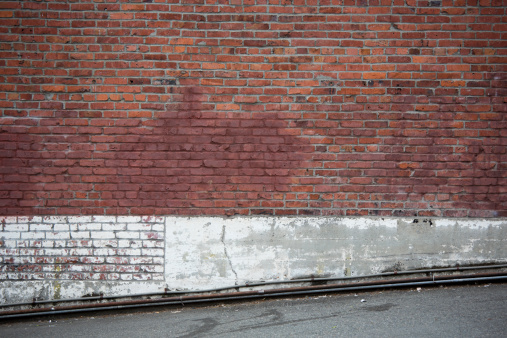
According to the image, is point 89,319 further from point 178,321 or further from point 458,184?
point 458,184

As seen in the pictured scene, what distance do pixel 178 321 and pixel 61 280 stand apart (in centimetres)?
143

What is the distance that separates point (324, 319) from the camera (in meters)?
4.12

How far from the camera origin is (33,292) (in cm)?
477

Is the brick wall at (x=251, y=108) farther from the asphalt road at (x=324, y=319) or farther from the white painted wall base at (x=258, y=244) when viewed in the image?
the asphalt road at (x=324, y=319)

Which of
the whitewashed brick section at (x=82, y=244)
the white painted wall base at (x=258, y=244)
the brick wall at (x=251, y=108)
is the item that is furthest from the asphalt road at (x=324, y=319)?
the brick wall at (x=251, y=108)

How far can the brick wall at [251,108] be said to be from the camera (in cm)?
467

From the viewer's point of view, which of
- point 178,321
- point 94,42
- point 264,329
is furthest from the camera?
point 94,42

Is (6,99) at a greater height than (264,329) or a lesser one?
greater

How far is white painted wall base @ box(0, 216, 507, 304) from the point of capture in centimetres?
473

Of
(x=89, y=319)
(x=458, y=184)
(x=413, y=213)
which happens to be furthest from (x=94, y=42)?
(x=458, y=184)

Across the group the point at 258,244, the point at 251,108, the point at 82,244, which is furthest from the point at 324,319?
the point at 82,244

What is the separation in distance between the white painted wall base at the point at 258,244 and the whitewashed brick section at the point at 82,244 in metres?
0.01

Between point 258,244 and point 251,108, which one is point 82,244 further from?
point 251,108

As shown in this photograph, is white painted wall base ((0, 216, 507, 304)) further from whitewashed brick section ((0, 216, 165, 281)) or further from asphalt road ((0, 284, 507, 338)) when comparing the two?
asphalt road ((0, 284, 507, 338))
